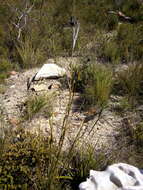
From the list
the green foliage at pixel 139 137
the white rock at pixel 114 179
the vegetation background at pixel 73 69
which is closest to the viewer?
the white rock at pixel 114 179

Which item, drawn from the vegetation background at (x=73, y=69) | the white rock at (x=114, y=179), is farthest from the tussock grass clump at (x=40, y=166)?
the white rock at (x=114, y=179)

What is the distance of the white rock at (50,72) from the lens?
12.4 feet

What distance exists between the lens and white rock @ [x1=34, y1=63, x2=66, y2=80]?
3.78 m

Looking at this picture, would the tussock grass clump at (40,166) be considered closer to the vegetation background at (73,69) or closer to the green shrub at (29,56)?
the vegetation background at (73,69)

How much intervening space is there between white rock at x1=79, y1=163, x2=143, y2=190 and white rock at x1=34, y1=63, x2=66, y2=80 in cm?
200

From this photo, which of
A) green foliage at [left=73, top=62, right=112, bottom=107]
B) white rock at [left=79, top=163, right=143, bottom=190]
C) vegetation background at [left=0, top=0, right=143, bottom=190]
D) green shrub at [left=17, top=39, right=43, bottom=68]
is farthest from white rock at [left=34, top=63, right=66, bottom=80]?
white rock at [left=79, top=163, right=143, bottom=190]

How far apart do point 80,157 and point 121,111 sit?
1057 millimetres

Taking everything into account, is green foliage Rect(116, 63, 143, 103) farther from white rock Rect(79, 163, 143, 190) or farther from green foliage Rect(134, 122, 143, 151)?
white rock Rect(79, 163, 143, 190)

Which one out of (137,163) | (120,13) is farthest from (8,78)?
(120,13)

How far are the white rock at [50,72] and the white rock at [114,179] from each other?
6.55 feet

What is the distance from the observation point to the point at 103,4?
689cm

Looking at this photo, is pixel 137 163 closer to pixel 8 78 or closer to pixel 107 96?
pixel 107 96

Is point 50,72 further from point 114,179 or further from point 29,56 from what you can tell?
point 114,179

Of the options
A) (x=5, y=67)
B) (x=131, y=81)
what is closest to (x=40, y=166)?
(x=131, y=81)
